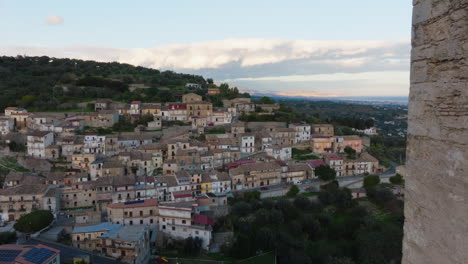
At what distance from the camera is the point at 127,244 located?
50.7 feet

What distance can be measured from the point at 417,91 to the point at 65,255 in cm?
1792

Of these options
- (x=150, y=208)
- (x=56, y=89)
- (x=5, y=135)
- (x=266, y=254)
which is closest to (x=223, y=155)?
(x=150, y=208)

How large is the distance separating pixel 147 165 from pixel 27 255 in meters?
11.5

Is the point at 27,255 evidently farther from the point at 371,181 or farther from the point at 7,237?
the point at 371,181

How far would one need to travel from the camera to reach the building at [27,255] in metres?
13.2

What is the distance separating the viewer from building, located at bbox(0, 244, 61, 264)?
13240 mm

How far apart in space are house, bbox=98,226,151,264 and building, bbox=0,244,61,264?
2.22 meters

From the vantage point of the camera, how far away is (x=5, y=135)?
27516mm

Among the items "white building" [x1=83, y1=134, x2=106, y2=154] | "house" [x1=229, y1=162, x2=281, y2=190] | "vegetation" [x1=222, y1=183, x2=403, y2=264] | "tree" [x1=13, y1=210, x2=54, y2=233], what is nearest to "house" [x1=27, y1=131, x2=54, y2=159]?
"white building" [x1=83, y1=134, x2=106, y2=154]

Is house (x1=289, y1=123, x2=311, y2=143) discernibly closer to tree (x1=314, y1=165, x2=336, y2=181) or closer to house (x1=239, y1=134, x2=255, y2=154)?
house (x1=239, y1=134, x2=255, y2=154)

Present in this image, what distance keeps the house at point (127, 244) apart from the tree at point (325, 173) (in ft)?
43.3

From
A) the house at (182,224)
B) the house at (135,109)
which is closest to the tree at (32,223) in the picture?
the house at (182,224)

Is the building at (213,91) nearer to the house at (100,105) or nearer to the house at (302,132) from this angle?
the house at (100,105)

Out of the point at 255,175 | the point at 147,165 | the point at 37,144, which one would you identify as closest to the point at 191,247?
the point at 255,175
